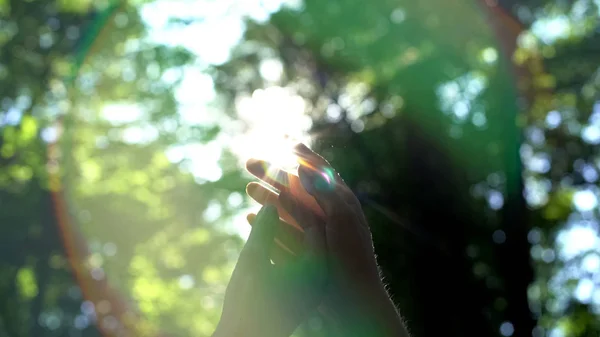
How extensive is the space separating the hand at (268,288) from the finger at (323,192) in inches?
2.6

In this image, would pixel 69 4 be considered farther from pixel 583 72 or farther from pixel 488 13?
pixel 583 72

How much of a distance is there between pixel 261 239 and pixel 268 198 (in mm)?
250

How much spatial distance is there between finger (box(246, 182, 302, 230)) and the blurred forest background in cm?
608

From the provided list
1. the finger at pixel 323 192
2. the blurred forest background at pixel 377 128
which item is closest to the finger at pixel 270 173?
the finger at pixel 323 192

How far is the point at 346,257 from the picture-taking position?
4.20 ft

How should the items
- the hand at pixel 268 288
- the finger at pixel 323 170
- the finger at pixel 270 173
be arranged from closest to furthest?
1. the hand at pixel 268 288
2. the finger at pixel 323 170
3. the finger at pixel 270 173

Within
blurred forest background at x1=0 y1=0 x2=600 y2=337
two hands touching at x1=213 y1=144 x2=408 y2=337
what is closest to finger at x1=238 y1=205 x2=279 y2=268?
two hands touching at x1=213 y1=144 x2=408 y2=337

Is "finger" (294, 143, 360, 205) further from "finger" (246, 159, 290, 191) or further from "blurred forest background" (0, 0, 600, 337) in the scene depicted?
"blurred forest background" (0, 0, 600, 337)

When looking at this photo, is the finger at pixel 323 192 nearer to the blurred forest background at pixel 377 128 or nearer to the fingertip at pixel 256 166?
the fingertip at pixel 256 166

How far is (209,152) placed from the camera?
40.3 feet

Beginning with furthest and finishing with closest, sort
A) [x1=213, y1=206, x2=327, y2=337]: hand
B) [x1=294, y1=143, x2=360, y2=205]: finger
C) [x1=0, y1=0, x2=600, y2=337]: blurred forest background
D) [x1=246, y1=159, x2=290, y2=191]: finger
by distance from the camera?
[x1=0, y1=0, x2=600, y2=337]: blurred forest background, [x1=246, y1=159, x2=290, y2=191]: finger, [x1=294, y1=143, x2=360, y2=205]: finger, [x1=213, y1=206, x2=327, y2=337]: hand

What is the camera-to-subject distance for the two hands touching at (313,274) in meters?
1.22

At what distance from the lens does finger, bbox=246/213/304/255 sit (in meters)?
1.37

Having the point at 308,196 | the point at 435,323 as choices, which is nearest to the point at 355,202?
the point at 308,196
